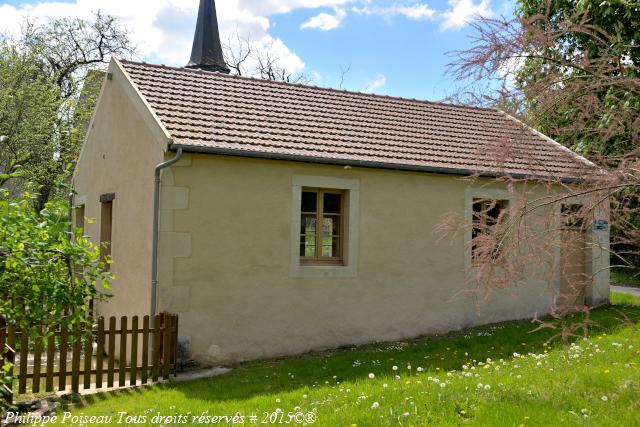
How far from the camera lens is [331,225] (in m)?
10.6

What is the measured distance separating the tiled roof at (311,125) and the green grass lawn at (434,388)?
2728mm

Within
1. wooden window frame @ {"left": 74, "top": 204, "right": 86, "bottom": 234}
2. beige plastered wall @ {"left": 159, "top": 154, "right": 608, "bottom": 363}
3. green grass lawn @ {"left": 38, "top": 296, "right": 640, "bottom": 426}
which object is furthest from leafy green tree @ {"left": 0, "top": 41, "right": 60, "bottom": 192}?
green grass lawn @ {"left": 38, "top": 296, "right": 640, "bottom": 426}

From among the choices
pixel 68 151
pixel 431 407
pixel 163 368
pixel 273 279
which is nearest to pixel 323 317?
pixel 273 279

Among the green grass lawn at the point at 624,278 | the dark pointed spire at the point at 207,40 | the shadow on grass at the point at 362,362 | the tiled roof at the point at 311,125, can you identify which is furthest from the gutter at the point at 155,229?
the green grass lawn at the point at 624,278

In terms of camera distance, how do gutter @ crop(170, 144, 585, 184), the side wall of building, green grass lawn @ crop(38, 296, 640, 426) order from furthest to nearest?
the side wall of building, gutter @ crop(170, 144, 585, 184), green grass lawn @ crop(38, 296, 640, 426)

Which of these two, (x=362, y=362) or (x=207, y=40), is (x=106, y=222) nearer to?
(x=362, y=362)

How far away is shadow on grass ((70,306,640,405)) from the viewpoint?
24.9ft

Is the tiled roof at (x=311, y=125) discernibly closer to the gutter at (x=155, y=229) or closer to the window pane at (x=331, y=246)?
the gutter at (x=155, y=229)

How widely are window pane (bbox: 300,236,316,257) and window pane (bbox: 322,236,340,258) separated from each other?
21cm

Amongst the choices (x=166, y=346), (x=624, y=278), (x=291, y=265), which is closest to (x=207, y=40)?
(x=291, y=265)

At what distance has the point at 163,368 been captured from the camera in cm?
854

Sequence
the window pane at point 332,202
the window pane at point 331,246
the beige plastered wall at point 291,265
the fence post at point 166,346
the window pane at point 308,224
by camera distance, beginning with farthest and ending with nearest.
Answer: the window pane at point 332,202 < the window pane at point 331,246 < the window pane at point 308,224 < the beige plastered wall at point 291,265 < the fence post at point 166,346

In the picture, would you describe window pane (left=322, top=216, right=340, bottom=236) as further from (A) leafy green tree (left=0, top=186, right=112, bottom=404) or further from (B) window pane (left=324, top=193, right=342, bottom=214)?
(A) leafy green tree (left=0, top=186, right=112, bottom=404)

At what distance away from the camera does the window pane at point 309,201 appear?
1036cm
